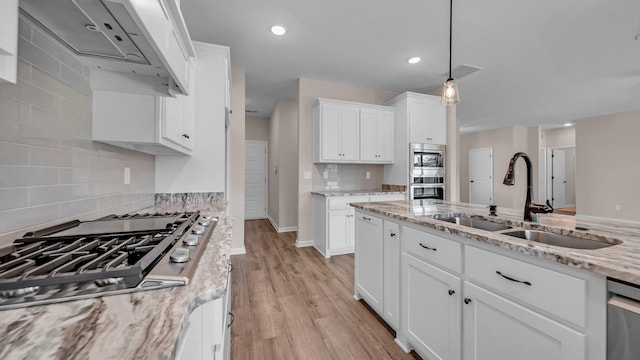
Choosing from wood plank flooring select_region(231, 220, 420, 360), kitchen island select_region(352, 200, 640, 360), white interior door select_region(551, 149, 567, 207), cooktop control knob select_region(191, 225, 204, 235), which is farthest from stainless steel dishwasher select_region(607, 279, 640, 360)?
white interior door select_region(551, 149, 567, 207)

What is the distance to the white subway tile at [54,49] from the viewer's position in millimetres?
961

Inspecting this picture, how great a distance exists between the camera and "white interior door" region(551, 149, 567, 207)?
26.3ft

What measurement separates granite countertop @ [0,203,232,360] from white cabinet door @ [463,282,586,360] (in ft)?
3.62

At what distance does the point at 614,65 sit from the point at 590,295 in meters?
4.56

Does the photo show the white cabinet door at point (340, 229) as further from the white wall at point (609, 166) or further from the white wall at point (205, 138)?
the white wall at point (609, 166)

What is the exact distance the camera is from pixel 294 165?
16.9ft

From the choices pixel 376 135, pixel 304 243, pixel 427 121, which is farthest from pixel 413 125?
pixel 304 243

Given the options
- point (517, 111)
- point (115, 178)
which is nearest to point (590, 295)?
point (115, 178)

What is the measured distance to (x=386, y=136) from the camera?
4117 mm

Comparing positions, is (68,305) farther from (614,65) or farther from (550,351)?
(614,65)

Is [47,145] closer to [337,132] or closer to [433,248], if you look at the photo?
[433,248]

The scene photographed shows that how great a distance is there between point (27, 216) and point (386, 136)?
3964 millimetres

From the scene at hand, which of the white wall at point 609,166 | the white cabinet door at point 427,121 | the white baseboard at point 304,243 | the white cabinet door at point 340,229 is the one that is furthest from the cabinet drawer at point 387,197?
the white wall at point 609,166

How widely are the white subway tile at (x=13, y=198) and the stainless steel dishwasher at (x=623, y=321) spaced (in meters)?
1.93
